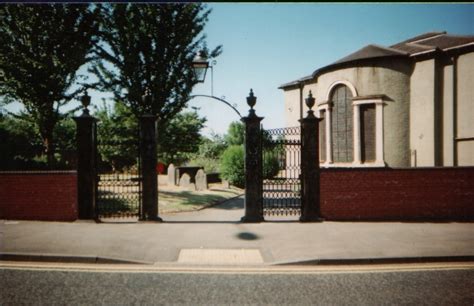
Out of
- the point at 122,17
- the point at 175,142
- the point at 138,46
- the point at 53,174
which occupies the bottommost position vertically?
the point at 53,174

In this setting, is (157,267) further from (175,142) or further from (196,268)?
(175,142)

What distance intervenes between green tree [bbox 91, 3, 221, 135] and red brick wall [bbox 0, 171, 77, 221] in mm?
4666

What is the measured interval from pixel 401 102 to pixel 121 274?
51.5 ft

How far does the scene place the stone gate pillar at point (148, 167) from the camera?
9.02 m

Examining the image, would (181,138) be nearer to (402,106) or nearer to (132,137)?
(132,137)

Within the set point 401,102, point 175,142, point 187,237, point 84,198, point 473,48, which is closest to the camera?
point 187,237

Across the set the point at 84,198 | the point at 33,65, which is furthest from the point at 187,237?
the point at 33,65

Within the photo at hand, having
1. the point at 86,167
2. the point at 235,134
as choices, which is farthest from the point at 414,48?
the point at 235,134

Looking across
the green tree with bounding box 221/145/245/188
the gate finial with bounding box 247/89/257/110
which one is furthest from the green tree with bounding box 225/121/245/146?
the gate finial with bounding box 247/89/257/110

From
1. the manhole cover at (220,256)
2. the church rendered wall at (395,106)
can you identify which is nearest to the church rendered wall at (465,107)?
the church rendered wall at (395,106)

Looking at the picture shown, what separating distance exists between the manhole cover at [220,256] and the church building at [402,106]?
11.5 m

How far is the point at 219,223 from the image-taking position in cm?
908

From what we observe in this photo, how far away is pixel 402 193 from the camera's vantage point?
30.1 ft

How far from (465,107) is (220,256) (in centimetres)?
1438
